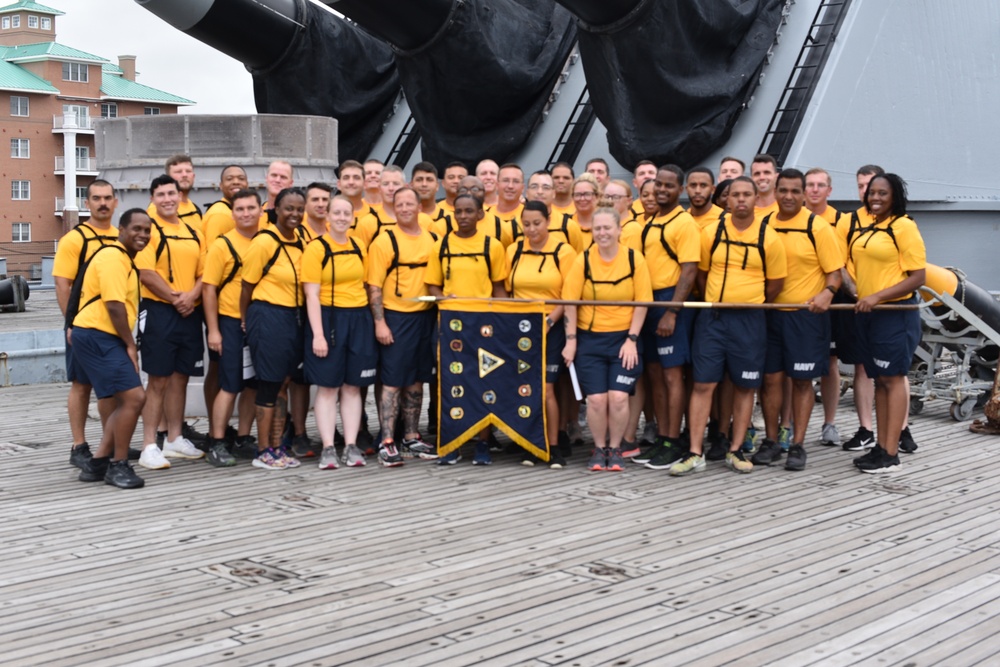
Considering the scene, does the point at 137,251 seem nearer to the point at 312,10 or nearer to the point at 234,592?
the point at 234,592

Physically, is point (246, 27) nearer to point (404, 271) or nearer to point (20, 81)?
point (404, 271)

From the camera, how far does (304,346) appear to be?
25.4 ft

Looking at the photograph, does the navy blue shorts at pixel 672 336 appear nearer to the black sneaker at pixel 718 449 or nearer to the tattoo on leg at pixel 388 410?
the black sneaker at pixel 718 449

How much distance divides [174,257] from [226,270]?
34 centimetres

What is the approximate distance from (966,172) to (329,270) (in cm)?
807

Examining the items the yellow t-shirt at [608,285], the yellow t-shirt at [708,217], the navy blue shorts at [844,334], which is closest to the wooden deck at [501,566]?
the navy blue shorts at [844,334]

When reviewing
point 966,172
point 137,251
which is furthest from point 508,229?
point 966,172

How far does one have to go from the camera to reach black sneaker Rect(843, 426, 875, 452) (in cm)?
846

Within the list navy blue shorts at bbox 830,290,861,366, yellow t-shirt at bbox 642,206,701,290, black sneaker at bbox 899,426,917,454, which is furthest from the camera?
black sneaker at bbox 899,426,917,454

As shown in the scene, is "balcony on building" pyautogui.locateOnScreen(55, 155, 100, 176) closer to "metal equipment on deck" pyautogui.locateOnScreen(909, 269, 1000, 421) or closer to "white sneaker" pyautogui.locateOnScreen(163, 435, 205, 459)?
"white sneaker" pyautogui.locateOnScreen(163, 435, 205, 459)

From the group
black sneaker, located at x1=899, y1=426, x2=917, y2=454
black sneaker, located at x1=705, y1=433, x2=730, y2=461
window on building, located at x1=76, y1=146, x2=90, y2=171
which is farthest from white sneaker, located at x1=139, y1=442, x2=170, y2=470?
window on building, located at x1=76, y1=146, x2=90, y2=171

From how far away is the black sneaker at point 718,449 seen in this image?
814 centimetres

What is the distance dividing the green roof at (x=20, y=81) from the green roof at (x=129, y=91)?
3732 mm

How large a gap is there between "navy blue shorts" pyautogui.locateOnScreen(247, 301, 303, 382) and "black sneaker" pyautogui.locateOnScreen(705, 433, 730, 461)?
273cm
